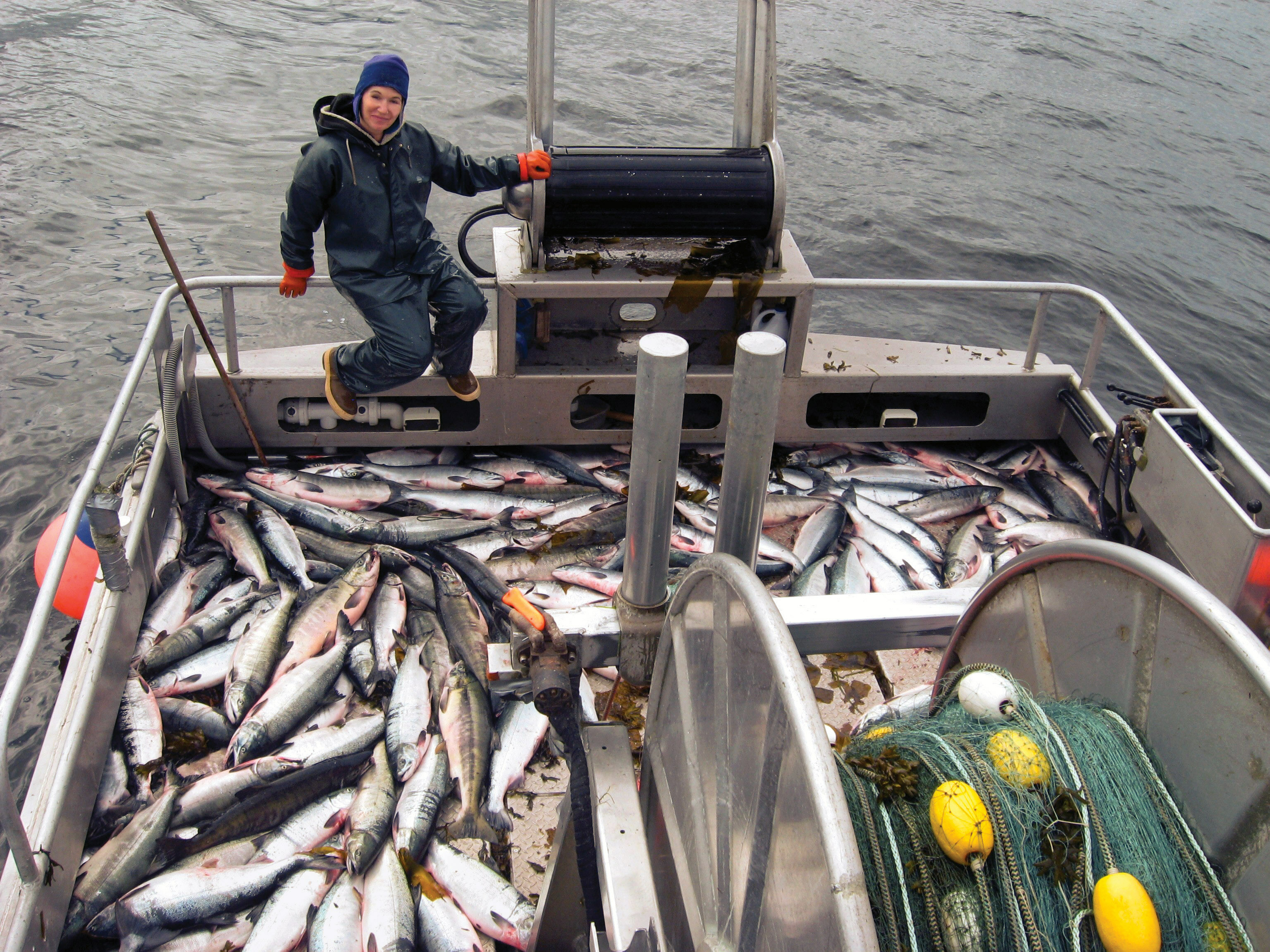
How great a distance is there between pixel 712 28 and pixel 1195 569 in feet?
51.4

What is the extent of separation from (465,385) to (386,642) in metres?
1.43

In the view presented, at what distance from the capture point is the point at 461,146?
1302 centimetres

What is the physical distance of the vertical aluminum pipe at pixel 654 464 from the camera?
2803mm

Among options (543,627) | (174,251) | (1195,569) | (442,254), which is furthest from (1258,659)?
(174,251)

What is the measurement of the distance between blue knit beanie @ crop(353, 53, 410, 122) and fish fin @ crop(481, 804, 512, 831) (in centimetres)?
289

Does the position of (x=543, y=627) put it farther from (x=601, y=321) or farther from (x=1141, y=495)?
(x=1141, y=495)

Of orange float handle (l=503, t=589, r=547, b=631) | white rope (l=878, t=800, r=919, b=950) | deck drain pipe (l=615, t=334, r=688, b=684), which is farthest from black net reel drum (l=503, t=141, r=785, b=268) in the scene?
white rope (l=878, t=800, r=919, b=950)

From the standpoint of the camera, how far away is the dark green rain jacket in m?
4.38

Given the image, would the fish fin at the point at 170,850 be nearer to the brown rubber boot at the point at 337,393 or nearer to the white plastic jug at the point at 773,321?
the brown rubber boot at the point at 337,393

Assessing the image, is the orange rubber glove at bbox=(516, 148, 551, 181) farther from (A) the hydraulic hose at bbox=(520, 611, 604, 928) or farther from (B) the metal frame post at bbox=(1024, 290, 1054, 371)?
(B) the metal frame post at bbox=(1024, 290, 1054, 371)

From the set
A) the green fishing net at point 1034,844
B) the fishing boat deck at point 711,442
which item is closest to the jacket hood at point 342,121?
the fishing boat deck at point 711,442

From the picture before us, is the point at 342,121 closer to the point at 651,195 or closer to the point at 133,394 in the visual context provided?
the point at 651,195

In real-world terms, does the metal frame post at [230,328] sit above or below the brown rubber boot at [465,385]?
above

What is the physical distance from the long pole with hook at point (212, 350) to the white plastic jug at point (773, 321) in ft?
9.08
